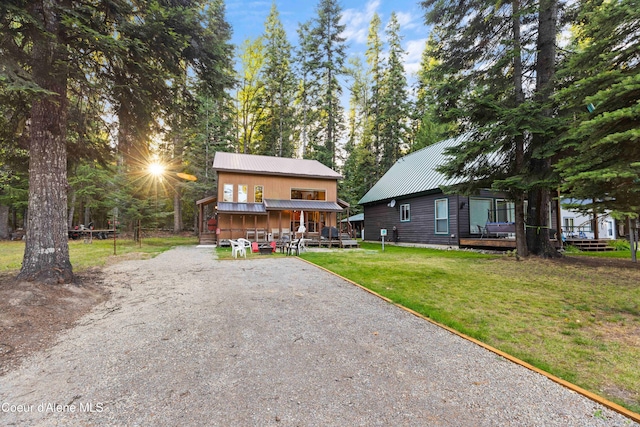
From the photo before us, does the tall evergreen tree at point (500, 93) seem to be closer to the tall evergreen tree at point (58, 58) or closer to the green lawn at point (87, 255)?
the tall evergreen tree at point (58, 58)

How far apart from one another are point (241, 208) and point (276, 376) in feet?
50.3

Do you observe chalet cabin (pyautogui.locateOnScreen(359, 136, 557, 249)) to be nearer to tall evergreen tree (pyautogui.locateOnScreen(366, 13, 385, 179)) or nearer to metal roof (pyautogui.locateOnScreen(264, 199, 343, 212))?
metal roof (pyautogui.locateOnScreen(264, 199, 343, 212))

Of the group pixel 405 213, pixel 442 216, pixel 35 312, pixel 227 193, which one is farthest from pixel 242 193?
pixel 35 312

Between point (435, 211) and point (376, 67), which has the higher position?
point (376, 67)

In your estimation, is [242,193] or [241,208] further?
[242,193]

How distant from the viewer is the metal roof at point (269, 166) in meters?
18.1

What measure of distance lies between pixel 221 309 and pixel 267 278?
239 cm

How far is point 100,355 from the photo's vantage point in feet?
9.63

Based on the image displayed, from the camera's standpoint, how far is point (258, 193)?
60.8ft

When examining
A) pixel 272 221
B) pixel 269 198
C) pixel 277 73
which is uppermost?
pixel 277 73

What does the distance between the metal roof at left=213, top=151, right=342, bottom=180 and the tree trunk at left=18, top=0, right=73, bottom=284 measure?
467 inches

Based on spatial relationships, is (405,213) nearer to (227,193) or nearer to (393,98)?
(227,193)

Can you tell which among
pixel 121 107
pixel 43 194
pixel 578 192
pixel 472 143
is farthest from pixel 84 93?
pixel 578 192

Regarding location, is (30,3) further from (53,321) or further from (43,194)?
(53,321)
